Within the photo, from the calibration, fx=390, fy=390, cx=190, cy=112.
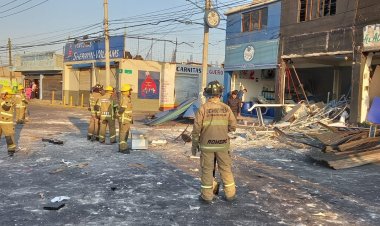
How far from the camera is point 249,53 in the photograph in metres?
20.8

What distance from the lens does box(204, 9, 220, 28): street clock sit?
17703 millimetres

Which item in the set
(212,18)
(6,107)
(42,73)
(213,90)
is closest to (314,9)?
(212,18)

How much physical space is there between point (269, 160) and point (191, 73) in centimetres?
2331

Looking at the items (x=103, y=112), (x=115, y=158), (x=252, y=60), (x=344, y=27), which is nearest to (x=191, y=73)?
(x=252, y=60)

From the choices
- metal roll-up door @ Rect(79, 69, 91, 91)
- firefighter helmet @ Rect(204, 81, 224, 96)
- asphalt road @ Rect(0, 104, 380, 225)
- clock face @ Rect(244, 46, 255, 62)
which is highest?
clock face @ Rect(244, 46, 255, 62)

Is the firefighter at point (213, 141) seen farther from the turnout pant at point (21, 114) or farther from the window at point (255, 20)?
the window at point (255, 20)

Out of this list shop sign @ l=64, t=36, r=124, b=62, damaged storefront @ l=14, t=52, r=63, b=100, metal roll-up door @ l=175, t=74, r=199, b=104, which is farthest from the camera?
damaged storefront @ l=14, t=52, r=63, b=100

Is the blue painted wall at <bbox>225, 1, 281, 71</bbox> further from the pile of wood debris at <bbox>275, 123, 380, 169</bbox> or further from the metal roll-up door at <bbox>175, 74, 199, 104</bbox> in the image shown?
the metal roll-up door at <bbox>175, 74, 199, 104</bbox>

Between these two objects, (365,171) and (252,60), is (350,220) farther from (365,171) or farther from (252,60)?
(252,60)

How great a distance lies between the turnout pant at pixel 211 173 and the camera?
5949mm

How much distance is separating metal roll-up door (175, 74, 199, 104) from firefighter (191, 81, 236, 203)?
25991mm

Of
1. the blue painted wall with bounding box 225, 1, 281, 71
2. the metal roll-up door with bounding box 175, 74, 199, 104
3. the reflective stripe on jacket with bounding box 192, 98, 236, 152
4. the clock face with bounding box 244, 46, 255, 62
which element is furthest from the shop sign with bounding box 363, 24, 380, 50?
the metal roll-up door with bounding box 175, 74, 199, 104

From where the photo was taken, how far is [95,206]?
5.76 metres

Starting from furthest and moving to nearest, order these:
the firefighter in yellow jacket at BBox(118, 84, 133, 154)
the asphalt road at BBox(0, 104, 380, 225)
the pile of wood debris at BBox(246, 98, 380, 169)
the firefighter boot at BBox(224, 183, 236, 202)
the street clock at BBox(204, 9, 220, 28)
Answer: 1. the street clock at BBox(204, 9, 220, 28)
2. the firefighter in yellow jacket at BBox(118, 84, 133, 154)
3. the pile of wood debris at BBox(246, 98, 380, 169)
4. the firefighter boot at BBox(224, 183, 236, 202)
5. the asphalt road at BBox(0, 104, 380, 225)
